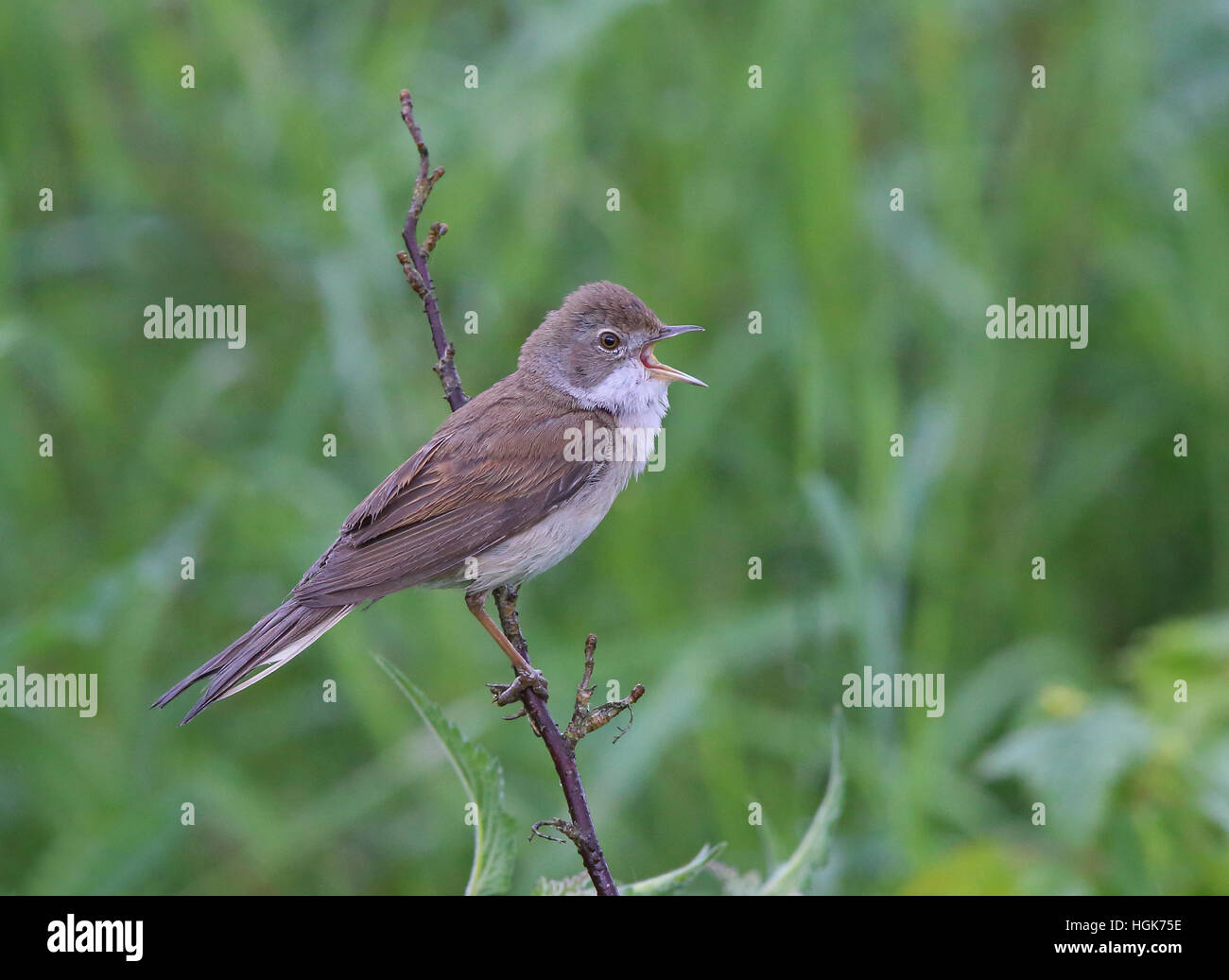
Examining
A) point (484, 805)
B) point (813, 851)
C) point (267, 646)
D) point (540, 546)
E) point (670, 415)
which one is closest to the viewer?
point (484, 805)

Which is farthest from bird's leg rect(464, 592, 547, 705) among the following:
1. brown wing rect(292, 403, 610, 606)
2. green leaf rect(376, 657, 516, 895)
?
green leaf rect(376, 657, 516, 895)

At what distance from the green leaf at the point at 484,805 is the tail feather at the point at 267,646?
0.43m

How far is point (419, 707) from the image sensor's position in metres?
2.37

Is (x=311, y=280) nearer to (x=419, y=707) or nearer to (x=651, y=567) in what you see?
(x=651, y=567)

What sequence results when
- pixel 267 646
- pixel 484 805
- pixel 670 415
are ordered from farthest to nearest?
pixel 670 415, pixel 267 646, pixel 484 805

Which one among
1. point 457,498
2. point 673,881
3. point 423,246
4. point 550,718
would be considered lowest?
point 673,881

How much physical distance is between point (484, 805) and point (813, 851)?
687 mm

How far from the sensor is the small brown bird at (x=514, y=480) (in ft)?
10.1

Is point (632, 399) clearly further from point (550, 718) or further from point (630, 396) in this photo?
point (550, 718)

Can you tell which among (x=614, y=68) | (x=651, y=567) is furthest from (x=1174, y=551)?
(x=614, y=68)

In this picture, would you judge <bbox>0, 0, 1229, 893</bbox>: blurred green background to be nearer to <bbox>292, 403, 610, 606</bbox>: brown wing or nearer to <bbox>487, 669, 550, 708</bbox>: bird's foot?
<bbox>292, 403, 610, 606</bbox>: brown wing

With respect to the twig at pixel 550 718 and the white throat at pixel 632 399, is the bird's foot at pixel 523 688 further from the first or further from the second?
the white throat at pixel 632 399

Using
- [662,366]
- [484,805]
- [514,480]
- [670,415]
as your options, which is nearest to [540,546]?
[514,480]

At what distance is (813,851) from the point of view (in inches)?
105
